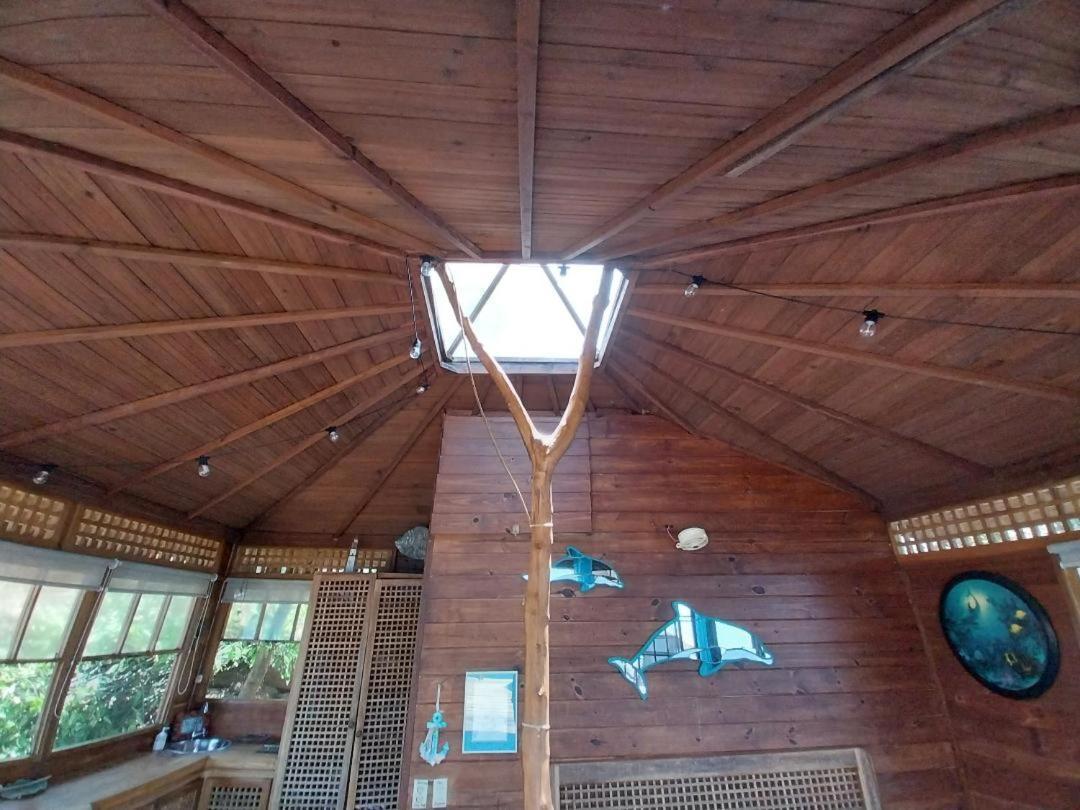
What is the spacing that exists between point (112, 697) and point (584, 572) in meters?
4.54

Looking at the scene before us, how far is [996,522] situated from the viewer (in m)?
3.26

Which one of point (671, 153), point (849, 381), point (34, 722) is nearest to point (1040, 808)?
point (849, 381)

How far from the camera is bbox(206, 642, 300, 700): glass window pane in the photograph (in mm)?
5148

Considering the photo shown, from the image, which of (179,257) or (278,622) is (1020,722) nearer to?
(179,257)

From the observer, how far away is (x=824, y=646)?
3615 millimetres

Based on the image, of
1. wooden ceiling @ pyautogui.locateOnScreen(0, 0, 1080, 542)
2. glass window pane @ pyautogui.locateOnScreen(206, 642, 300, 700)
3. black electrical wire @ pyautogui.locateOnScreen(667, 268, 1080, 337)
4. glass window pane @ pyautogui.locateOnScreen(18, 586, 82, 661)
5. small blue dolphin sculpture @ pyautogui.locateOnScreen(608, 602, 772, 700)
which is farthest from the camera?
glass window pane @ pyautogui.locateOnScreen(206, 642, 300, 700)

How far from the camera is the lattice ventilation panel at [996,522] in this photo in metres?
2.89

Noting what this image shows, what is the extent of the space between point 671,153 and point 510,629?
10.4ft

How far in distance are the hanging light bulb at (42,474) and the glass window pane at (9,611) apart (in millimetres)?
752

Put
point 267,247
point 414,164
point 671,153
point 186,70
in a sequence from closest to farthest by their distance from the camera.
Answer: point 186,70 → point 671,153 → point 414,164 → point 267,247

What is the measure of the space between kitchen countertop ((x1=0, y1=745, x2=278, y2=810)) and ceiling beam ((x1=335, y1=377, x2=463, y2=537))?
2167 millimetres

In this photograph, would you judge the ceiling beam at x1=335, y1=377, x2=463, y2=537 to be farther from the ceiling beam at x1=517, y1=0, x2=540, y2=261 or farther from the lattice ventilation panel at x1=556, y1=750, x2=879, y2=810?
the lattice ventilation panel at x1=556, y1=750, x2=879, y2=810

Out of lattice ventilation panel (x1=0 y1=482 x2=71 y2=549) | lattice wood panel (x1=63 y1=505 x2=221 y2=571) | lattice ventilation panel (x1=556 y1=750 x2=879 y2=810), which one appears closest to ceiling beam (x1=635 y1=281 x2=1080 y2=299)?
lattice ventilation panel (x1=556 y1=750 x2=879 y2=810)

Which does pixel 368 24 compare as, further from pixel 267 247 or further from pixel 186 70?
pixel 267 247
